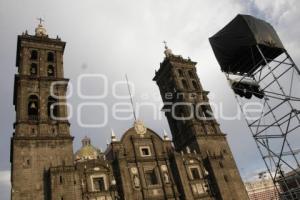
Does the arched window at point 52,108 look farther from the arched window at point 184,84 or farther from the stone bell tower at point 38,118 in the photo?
the arched window at point 184,84

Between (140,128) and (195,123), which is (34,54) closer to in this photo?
(140,128)

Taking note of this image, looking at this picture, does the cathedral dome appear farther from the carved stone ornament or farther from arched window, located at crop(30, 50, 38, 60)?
arched window, located at crop(30, 50, 38, 60)

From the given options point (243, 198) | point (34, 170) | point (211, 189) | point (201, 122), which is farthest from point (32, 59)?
point (243, 198)

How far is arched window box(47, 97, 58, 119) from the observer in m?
32.6

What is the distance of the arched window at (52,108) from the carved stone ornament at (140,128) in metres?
8.81

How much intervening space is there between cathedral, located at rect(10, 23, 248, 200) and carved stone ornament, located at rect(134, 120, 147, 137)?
116 millimetres

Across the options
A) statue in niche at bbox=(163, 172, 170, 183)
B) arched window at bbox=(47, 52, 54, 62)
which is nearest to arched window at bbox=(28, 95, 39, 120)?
arched window at bbox=(47, 52, 54, 62)

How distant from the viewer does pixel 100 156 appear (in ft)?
113

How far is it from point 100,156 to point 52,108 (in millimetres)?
7329

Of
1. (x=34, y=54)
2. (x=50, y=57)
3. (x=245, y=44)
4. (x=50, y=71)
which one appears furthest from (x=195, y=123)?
(x=34, y=54)

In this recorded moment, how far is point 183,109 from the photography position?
40.4 meters

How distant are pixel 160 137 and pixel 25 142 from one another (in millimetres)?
14480

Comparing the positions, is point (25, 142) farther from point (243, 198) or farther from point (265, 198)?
point (265, 198)

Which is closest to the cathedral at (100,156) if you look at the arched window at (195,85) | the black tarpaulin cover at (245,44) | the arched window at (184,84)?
the arched window at (184,84)
